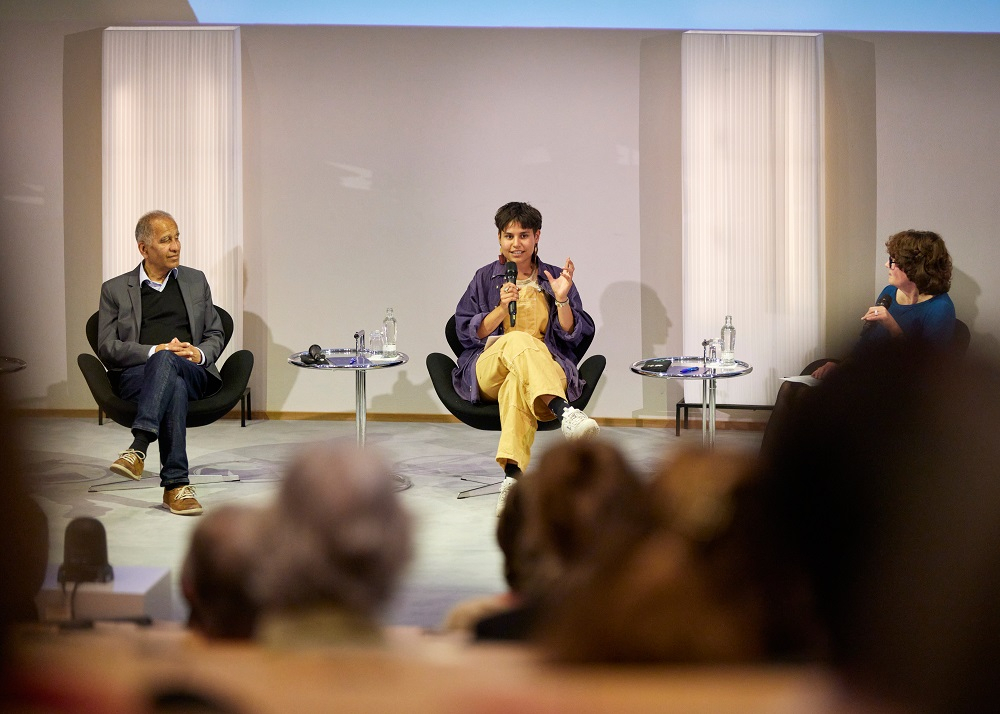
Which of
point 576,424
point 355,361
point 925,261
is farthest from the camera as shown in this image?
point 355,361

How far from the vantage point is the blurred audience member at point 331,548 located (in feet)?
3.12

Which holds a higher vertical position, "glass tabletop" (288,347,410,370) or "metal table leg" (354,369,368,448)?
"glass tabletop" (288,347,410,370)

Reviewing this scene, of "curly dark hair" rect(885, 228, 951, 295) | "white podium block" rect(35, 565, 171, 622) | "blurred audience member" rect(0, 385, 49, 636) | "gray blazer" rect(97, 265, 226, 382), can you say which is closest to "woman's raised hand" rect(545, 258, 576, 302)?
"curly dark hair" rect(885, 228, 951, 295)

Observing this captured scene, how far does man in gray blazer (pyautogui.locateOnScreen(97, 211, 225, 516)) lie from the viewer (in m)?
4.34

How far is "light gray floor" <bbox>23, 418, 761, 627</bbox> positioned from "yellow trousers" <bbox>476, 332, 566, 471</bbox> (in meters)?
0.17

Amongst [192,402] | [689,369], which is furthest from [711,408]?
[192,402]

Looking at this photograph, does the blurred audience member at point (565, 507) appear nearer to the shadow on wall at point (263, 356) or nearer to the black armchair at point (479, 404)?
the black armchair at point (479, 404)

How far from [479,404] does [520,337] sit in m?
0.38

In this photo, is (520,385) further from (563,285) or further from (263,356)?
(263,356)

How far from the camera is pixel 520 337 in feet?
14.9

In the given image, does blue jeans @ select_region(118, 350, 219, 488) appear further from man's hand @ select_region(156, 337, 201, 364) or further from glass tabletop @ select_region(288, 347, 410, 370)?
glass tabletop @ select_region(288, 347, 410, 370)

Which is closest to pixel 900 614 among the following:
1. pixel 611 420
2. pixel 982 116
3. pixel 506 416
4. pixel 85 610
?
pixel 85 610

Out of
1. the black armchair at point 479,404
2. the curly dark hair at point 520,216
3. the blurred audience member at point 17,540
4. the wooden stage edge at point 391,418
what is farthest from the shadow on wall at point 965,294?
the blurred audience member at point 17,540

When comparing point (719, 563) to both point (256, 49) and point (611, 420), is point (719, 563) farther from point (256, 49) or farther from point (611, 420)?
point (256, 49)
